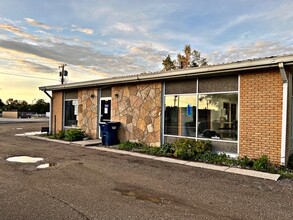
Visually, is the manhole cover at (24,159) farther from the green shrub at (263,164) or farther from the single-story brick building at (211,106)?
the green shrub at (263,164)

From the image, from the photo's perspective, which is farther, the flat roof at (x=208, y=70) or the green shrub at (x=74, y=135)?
the green shrub at (x=74, y=135)

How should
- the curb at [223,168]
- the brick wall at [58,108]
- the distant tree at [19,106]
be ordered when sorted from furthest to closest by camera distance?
the distant tree at [19,106] → the brick wall at [58,108] → the curb at [223,168]

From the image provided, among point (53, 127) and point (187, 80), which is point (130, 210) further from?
point (53, 127)

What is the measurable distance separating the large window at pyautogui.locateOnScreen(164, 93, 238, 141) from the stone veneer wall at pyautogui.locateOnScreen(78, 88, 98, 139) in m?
4.72

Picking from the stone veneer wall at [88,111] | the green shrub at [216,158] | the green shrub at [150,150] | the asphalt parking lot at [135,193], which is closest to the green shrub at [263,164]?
the green shrub at [216,158]

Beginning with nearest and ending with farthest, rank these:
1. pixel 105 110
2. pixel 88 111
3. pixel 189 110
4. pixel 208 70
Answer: pixel 208 70
pixel 189 110
pixel 105 110
pixel 88 111

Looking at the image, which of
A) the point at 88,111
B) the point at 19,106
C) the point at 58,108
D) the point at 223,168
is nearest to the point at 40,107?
the point at 19,106

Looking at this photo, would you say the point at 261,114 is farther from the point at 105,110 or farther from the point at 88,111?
the point at 88,111

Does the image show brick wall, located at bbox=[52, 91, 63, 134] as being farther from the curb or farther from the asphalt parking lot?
the curb

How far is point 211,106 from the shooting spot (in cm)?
848

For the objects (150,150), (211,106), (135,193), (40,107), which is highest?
(40,107)

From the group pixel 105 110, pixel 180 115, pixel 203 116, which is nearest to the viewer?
pixel 203 116

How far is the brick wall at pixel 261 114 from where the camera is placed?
696cm

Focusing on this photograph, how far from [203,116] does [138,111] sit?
3.24 metres
